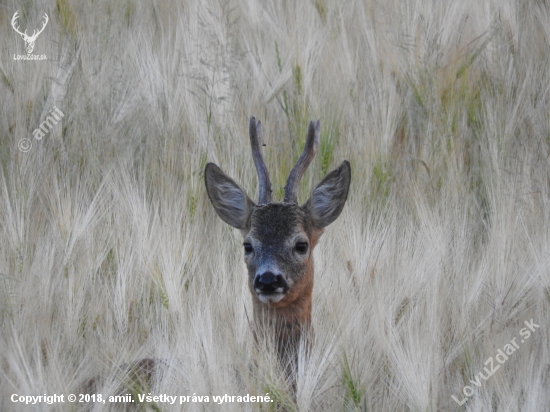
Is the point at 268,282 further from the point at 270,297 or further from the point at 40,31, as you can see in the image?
the point at 40,31

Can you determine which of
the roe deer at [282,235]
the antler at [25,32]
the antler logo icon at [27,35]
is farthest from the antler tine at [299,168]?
the antler at [25,32]

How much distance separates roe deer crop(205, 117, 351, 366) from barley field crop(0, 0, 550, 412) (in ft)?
0.54

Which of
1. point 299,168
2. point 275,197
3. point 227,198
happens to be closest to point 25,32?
point 275,197

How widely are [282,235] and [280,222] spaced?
0.06 metres

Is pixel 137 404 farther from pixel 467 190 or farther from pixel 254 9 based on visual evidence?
pixel 254 9

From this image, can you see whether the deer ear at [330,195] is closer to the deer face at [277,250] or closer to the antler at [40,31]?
the deer face at [277,250]

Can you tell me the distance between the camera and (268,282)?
3943mm

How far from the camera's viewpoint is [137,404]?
387 centimetres

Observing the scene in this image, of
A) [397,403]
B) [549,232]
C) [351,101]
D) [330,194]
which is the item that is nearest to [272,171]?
[351,101]

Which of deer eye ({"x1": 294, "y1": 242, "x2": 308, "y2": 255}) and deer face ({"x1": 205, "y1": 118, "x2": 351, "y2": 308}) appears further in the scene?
deer eye ({"x1": 294, "y1": 242, "x2": 308, "y2": 255})

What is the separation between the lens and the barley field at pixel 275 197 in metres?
3.88

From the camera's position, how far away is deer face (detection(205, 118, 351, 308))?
4027mm

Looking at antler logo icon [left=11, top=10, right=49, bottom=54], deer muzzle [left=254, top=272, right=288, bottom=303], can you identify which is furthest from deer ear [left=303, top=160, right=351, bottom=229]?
antler logo icon [left=11, top=10, right=49, bottom=54]

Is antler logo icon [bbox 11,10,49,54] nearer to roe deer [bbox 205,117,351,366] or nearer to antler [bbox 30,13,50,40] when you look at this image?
antler [bbox 30,13,50,40]
